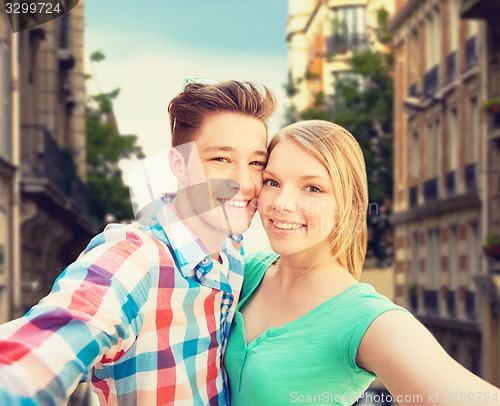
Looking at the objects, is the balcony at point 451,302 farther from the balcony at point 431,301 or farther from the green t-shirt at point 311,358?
the green t-shirt at point 311,358

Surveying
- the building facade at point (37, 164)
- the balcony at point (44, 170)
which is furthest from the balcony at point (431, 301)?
the balcony at point (44, 170)

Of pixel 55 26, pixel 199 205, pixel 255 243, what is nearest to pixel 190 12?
pixel 255 243

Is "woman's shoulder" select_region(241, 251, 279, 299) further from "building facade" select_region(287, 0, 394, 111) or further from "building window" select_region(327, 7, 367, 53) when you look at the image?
"building window" select_region(327, 7, 367, 53)

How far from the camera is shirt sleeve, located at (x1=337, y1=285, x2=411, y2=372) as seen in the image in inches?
93.4

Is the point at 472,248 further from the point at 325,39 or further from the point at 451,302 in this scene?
the point at 325,39

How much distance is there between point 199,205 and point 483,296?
2014 centimetres

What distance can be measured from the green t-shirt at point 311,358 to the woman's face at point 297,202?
6.6 inches

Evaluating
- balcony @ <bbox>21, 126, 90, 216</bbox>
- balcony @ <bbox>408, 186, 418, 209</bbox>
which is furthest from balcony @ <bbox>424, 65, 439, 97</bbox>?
balcony @ <bbox>21, 126, 90, 216</bbox>

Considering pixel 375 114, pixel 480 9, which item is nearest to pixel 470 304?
pixel 480 9

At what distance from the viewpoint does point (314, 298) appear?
262cm

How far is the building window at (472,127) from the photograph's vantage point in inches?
928

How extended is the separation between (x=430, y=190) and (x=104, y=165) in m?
8.69

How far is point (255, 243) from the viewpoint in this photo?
3033 millimetres

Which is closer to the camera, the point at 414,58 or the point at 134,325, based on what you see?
the point at 134,325
